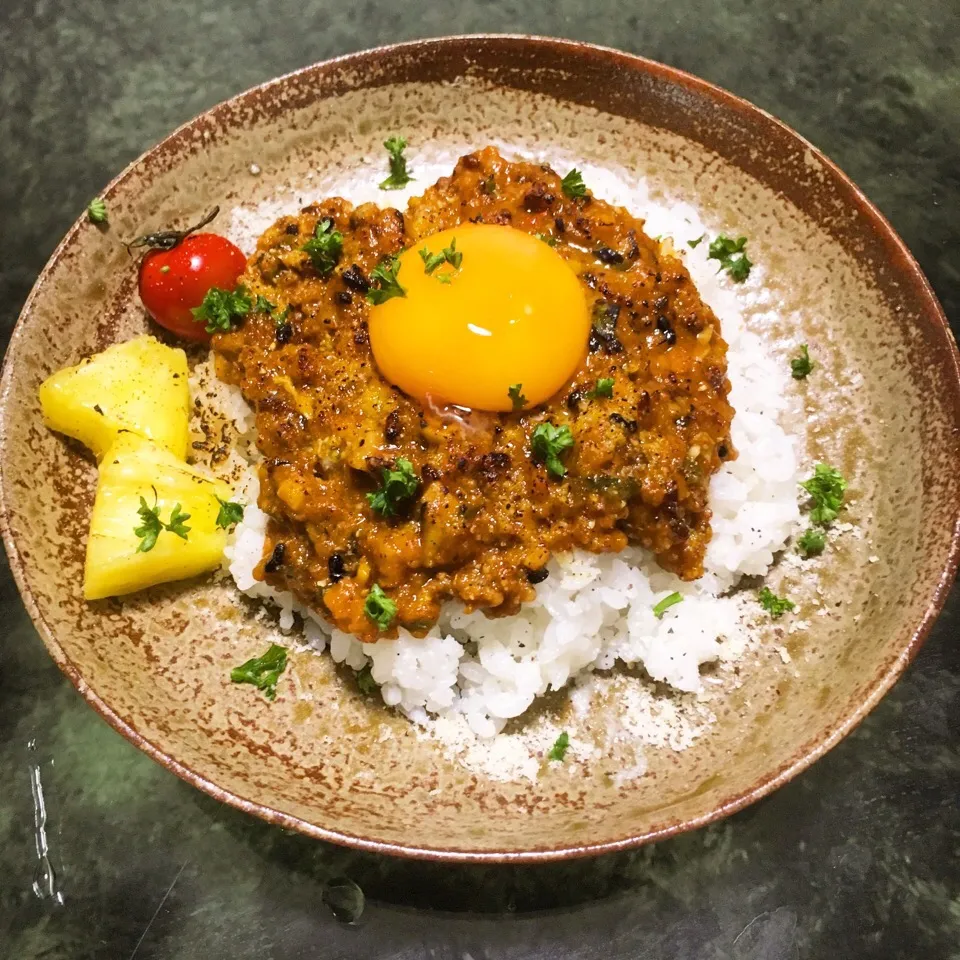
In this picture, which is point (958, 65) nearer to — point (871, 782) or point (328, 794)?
point (871, 782)

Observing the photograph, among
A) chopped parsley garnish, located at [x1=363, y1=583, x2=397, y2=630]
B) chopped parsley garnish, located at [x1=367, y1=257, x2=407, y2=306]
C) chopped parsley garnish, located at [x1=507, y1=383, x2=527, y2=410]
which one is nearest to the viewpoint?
chopped parsley garnish, located at [x1=363, y1=583, x2=397, y2=630]

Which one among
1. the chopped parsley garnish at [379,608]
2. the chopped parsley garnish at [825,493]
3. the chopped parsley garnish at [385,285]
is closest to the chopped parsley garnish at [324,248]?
the chopped parsley garnish at [385,285]

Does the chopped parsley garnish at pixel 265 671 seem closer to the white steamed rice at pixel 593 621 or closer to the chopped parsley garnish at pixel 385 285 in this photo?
the white steamed rice at pixel 593 621

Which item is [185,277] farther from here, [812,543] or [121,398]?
[812,543]

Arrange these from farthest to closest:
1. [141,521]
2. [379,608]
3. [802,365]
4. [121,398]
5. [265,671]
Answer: [802,365] → [121,398] → [265,671] → [141,521] → [379,608]

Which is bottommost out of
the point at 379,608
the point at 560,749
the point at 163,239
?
the point at 560,749

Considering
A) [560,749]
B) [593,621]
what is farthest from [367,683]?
[593,621]

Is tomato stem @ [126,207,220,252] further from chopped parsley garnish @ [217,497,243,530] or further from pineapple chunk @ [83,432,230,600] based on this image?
chopped parsley garnish @ [217,497,243,530]

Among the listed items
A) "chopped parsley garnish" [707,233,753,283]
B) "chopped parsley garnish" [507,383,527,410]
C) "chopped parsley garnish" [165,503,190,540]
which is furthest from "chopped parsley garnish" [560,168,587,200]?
"chopped parsley garnish" [165,503,190,540]
